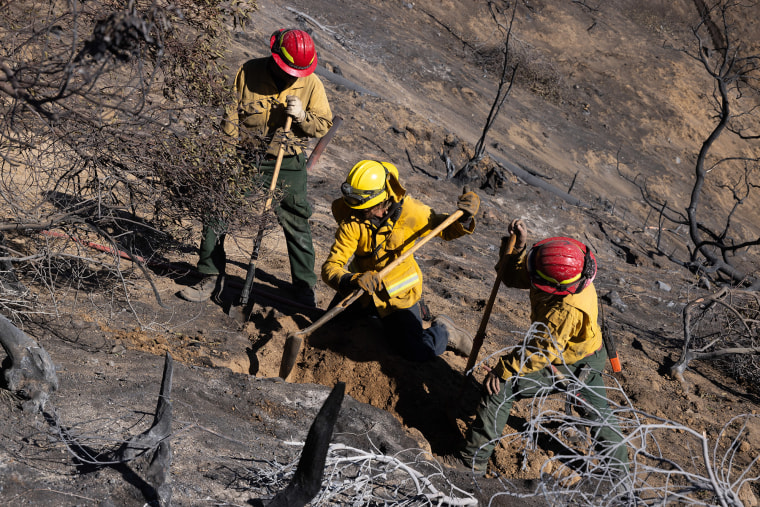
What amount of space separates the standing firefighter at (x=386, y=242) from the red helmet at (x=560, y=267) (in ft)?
2.59

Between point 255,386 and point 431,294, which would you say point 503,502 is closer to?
point 255,386

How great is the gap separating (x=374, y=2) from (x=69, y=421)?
18849 mm

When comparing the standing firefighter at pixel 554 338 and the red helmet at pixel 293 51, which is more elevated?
the red helmet at pixel 293 51

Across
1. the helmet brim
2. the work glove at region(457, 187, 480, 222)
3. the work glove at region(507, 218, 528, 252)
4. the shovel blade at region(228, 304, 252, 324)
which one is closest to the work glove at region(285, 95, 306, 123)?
the helmet brim

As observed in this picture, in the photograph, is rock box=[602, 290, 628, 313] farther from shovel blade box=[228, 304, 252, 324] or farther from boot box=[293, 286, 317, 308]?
shovel blade box=[228, 304, 252, 324]

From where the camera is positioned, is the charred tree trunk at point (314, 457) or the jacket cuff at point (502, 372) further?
the jacket cuff at point (502, 372)

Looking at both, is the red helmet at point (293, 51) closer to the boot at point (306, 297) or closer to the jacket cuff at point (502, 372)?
the boot at point (306, 297)

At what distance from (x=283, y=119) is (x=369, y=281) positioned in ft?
5.29

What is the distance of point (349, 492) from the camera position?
307 centimetres

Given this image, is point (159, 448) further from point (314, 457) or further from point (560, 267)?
point (560, 267)

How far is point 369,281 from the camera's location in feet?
13.9

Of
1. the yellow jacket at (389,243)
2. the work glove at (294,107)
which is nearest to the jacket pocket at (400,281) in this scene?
the yellow jacket at (389,243)

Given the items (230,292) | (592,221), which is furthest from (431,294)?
(592,221)

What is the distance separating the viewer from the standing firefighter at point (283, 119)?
182 inches
